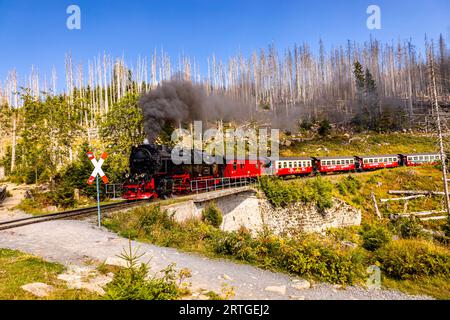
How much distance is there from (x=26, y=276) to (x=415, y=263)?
973cm

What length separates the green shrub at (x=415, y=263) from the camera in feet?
26.5

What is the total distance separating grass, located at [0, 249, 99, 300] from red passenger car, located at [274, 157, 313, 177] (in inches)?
864


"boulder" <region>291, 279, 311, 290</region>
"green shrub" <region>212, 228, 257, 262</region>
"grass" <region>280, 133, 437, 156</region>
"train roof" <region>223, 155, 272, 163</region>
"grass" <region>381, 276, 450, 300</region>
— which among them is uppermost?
"grass" <region>280, 133, 437, 156</region>

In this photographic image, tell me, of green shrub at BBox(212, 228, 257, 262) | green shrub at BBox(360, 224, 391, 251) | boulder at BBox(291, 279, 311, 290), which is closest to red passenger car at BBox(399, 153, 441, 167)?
green shrub at BBox(360, 224, 391, 251)

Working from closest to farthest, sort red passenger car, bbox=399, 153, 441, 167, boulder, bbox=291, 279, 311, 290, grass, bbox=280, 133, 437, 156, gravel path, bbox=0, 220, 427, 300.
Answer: gravel path, bbox=0, 220, 427, 300
boulder, bbox=291, 279, 311, 290
red passenger car, bbox=399, 153, 441, 167
grass, bbox=280, 133, 437, 156

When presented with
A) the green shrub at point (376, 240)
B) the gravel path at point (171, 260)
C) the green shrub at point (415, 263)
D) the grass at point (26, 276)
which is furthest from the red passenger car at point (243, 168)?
the grass at point (26, 276)

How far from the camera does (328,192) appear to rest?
22641 millimetres

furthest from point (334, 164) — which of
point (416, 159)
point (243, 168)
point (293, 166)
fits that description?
point (243, 168)

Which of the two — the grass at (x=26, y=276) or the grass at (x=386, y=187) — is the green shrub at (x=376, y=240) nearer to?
the grass at (x=386, y=187)

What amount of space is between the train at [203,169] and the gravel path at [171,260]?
5400 millimetres

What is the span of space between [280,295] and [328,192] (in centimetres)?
1803

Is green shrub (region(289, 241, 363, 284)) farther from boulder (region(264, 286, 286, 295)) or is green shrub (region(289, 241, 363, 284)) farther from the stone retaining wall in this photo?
the stone retaining wall

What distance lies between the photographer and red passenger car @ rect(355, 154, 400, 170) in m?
34.1

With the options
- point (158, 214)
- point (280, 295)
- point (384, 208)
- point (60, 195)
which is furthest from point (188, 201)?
point (384, 208)
